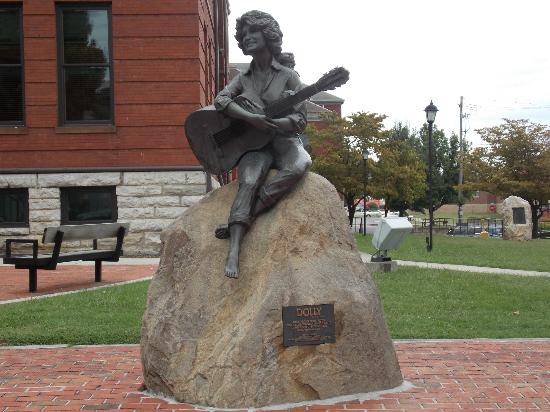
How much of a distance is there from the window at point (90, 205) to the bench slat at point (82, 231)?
153 inches

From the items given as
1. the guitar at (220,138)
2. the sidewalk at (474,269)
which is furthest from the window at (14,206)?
the guitar at (220,138)

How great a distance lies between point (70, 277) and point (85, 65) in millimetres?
6555

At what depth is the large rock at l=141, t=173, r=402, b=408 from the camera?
5258 millimetres

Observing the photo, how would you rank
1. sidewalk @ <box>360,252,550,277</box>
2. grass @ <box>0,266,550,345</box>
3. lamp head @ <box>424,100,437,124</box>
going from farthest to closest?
1. lamp head @ <box>424,100,437,124</box>
2. sidewalk @ <box>360,252,550,277</box>
3. grass @ <box>0,266,550,345</box>

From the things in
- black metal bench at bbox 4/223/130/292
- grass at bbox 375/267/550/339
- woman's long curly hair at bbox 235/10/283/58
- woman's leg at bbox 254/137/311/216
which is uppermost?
woman's long curly hair at bbox 235/10/283/58

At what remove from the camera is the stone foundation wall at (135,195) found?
17.3 metres

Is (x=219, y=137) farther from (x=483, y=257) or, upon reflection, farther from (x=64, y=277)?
(x=483, y=257)

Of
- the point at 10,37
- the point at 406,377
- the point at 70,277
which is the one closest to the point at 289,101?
the point at 406,377

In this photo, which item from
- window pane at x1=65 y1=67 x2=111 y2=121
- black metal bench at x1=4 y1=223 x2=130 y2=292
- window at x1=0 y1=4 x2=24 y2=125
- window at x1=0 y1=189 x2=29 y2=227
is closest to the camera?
black metal bench at x1=4 y1=223 x2=130 y2=292

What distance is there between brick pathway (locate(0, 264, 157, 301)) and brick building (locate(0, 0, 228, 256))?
2121mm

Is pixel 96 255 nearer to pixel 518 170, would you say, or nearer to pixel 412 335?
pixel 412 335

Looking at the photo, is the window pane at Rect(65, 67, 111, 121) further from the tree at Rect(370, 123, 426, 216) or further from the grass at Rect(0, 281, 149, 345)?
the tree at Rect(370, 123, 426, 216)

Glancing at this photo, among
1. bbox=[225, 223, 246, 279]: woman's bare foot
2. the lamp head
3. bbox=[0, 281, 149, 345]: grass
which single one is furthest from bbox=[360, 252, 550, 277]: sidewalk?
bbox=[225, 223, 246, 279]: woman's bare foot

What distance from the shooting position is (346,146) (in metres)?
36.2
